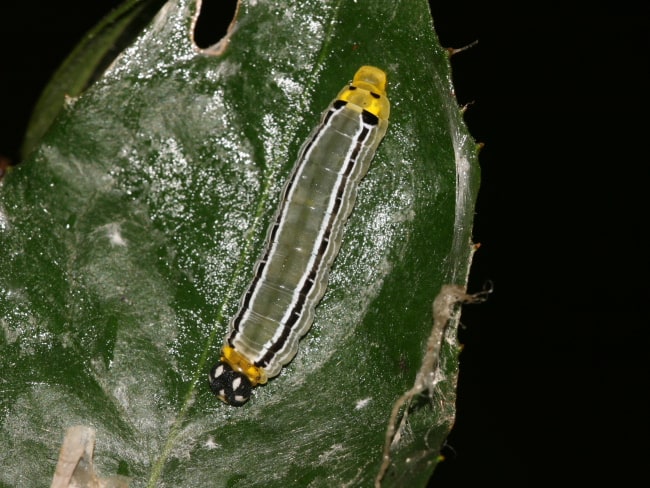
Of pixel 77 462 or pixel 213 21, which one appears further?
pixel 213 21

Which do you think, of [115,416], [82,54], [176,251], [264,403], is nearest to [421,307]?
[264,403]

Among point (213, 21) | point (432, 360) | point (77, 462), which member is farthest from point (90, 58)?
point (432, 360)

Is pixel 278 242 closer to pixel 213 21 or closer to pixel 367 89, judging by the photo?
pixel 367 89

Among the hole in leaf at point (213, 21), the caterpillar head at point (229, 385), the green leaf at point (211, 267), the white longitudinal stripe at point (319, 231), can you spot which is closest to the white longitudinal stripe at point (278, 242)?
the white longitudinal stripe at point (319, 231)

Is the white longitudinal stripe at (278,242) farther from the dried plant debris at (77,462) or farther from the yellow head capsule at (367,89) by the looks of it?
the dried plant debris at (77,462)

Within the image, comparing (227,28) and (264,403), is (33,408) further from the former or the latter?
(227,28)

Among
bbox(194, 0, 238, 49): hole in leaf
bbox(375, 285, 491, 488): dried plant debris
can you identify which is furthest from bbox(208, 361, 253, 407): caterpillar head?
bbox(194, 0, 238, 49): hole in leaf
